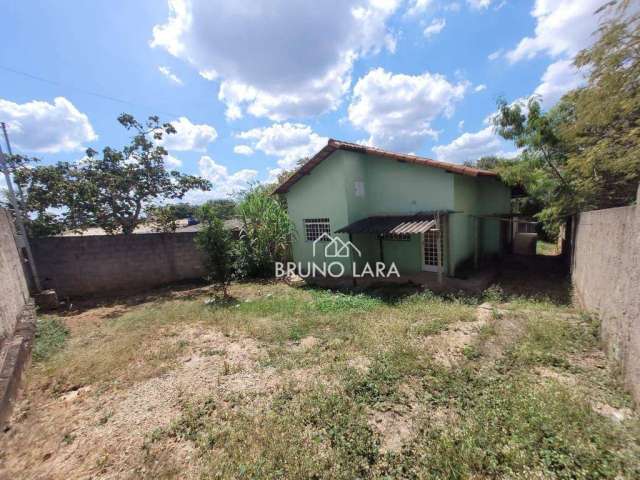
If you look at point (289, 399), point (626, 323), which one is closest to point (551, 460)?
point (626, 323)

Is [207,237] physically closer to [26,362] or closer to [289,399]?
[26,362]

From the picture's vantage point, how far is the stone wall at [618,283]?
286cm

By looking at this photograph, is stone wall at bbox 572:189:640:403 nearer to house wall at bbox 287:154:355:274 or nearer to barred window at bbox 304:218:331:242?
house wall at bbox 287:154:355:274

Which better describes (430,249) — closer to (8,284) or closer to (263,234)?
(263,234)

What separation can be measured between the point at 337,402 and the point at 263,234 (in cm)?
943

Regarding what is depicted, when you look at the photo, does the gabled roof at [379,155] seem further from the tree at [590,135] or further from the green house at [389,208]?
the tree at [590,135]

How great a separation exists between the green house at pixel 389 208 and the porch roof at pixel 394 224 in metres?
0.04

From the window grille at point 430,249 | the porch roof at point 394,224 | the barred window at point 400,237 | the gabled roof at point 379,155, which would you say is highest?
the gabled roof at point 379,155

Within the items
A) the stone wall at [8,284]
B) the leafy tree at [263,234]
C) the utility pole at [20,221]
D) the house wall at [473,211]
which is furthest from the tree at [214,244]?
the house wall at [473,211]

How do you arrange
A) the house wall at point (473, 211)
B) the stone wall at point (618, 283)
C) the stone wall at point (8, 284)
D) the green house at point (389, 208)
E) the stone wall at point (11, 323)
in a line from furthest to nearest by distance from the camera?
the house wall at point (473, 211)
the green house at point (389, 208)
the stone wall at point (8, 284)
the stone wall at point (11, 323)
the stone wall at point (618, 283)

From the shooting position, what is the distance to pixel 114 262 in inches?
410

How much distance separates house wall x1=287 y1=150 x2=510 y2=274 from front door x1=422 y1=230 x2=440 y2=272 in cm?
19

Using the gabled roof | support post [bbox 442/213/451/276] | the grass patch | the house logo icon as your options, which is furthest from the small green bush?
the grass patch

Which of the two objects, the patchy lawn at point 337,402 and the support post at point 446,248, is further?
the support post at point 446,248
